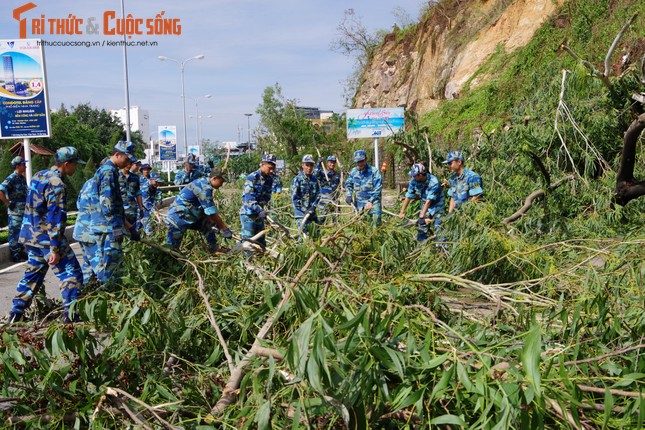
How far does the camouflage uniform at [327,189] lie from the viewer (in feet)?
33.8

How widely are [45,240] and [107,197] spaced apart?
74 centimetres

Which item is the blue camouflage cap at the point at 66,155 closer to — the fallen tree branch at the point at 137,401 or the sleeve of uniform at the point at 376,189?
the fallen tree branch at the point at 137,401

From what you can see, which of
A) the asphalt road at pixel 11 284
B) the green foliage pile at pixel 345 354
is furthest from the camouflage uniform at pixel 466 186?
the asphalt road at pixel 11 284

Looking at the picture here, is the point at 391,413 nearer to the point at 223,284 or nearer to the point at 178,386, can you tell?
the point at 178,386

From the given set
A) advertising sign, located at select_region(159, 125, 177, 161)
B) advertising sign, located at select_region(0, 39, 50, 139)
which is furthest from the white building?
advertising sign, located at select_region(0, 39, 50, 139)

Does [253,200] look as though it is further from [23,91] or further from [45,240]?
[23,91]

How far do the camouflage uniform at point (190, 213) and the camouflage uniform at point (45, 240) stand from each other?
3.72 feet

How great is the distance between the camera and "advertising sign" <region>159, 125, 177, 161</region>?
35.6 m

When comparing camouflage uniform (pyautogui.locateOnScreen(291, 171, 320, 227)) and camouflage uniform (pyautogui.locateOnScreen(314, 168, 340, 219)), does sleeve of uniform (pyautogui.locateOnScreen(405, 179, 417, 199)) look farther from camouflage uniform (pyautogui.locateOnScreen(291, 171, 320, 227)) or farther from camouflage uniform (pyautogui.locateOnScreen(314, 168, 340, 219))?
camouflage uniform (pyautogui.locateOnScreen(291, 171, 320, 227))

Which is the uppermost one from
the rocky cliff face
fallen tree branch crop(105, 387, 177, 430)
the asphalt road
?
the rocky cliff face

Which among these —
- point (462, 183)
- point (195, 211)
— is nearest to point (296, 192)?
point (462, 183)

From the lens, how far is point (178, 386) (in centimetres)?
317

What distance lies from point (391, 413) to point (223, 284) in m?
2.03

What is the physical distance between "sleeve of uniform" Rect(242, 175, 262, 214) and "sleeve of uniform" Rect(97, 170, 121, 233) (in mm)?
2396
